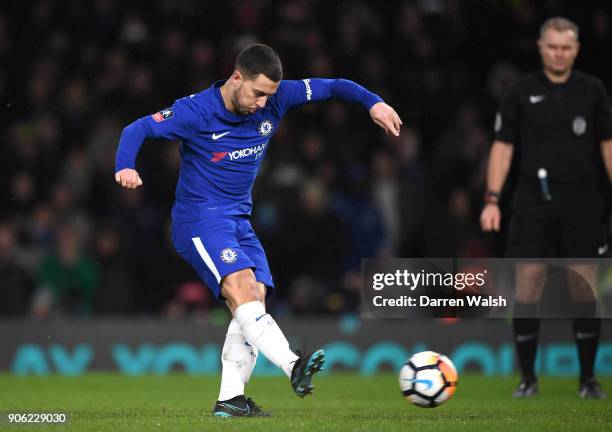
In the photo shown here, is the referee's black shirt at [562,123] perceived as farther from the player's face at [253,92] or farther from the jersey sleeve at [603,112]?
the player's face at [253,92]

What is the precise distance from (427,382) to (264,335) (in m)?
0.98

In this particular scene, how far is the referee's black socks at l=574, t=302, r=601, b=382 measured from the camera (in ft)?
26.7

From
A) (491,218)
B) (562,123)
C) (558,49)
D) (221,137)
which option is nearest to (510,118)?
(562,123)

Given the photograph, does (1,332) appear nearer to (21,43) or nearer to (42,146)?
(42,146)

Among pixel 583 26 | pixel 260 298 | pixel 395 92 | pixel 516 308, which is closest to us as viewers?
pixel 260 298

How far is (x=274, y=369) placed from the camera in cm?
1162

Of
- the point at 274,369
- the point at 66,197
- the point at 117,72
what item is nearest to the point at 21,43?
the point at 117,72

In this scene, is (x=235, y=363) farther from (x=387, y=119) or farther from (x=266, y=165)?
(x=266, y=165)

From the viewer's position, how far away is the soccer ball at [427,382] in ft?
21.5

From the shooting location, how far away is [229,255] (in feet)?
21.0

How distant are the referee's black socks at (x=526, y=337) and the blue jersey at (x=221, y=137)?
2322 millimetres

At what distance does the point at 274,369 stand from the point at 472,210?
2.60 metres

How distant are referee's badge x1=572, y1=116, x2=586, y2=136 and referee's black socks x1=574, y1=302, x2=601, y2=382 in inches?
46.0

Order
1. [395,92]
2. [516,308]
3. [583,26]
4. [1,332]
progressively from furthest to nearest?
[395,92] → [583,26] → [1,332] → [516,308]
